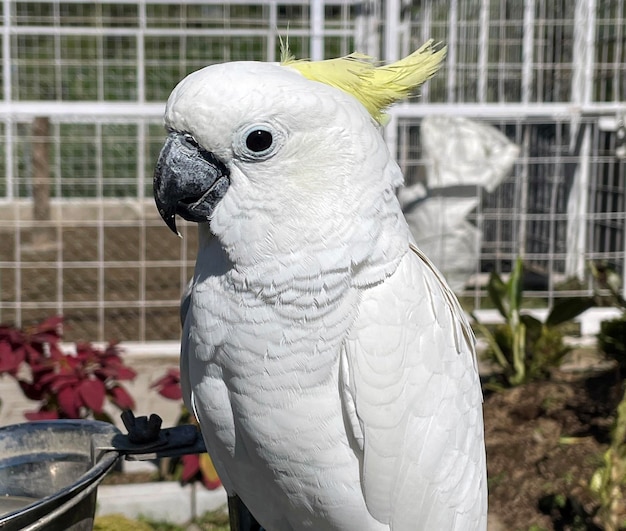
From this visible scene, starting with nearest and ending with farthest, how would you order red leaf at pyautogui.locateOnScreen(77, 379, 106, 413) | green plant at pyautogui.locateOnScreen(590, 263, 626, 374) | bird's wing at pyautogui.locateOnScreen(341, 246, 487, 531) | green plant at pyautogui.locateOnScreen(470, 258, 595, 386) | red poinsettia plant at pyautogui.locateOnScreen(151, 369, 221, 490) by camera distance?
bird's wing at pyautogui.locateOnScreen(341, 246, 487, 531) → red leaf at pyautogui.locateOnScreen(77, 379, 106, 413) → red poinsettia plant at pyautogui.locateOnScreen(151, 369, 221, 490) → green plant at pyautogui.locateOnScreen(590, 263, 626, 374) → green plant at pyautogui.locateOnScreen(470, 258, 595, 386)

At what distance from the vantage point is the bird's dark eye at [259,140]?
1.05 meters

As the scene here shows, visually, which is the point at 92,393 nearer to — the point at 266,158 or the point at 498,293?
the point at 266,158

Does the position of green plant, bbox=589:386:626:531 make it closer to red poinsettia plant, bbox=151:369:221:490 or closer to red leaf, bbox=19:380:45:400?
red poinsettia plant, bbox=151:369:221:490

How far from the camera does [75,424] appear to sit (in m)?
1.33

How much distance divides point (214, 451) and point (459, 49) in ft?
12.2

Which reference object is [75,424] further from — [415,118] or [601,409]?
[415,118]

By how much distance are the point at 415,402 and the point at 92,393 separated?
4.12 ft

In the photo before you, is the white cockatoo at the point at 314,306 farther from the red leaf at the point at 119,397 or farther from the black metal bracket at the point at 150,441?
the red leaf at the point at 119,397

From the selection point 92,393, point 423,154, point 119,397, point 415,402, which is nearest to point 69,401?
point 92,393

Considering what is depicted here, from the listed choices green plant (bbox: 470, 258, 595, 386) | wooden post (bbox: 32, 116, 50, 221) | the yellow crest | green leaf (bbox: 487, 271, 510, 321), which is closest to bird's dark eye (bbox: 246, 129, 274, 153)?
the yellow crest

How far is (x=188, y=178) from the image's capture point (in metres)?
1.06

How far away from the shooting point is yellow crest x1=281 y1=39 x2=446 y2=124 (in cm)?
117

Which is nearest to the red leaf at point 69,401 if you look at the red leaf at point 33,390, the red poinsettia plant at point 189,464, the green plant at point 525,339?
the red leaf at point 33,390

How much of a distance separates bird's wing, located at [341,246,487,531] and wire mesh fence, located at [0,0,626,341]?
2145mm
